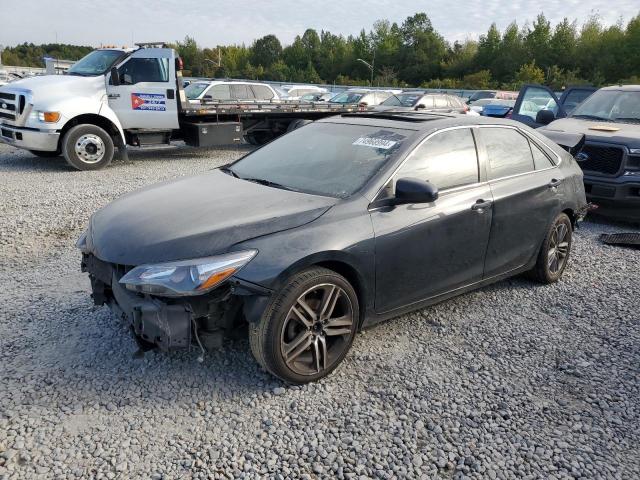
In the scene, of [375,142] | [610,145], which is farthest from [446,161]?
[610,145]

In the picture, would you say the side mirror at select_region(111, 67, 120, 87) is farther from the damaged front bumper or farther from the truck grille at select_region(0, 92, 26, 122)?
the damaged front bumper

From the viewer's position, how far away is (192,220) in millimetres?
3096

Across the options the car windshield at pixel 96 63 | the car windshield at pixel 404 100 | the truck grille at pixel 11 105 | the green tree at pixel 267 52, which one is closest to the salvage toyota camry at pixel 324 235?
the truck grille at pixel 11 105

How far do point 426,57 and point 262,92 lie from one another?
237ft

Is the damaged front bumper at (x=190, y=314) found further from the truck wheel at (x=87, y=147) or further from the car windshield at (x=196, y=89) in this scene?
the car windshield at (x=196, y=89)

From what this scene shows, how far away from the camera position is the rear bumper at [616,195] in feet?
22.4

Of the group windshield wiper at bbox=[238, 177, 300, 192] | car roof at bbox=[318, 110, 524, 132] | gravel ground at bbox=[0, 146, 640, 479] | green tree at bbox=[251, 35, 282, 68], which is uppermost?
green tree at bbox=[251, 35, 282, 68]

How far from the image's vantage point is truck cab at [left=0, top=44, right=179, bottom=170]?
9.41 m

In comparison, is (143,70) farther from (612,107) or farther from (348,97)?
(348,97)

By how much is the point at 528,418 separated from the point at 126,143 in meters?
9.83

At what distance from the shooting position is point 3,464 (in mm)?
2438

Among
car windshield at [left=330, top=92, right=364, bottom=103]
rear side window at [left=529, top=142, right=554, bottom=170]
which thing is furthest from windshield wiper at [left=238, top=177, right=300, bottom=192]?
car windshield at [left=330, top=92, right=364, bottom=103]

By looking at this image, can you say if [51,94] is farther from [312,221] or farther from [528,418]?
[528,418]

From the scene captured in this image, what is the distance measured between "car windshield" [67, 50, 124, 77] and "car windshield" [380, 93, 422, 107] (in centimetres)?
835
